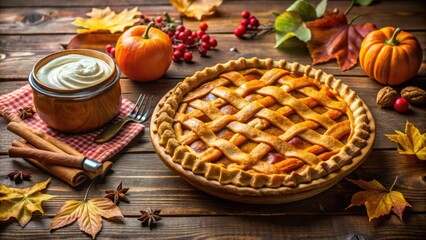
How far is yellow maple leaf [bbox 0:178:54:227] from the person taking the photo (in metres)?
1.61

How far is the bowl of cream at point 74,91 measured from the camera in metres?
1.83

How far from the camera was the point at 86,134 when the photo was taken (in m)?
1.96

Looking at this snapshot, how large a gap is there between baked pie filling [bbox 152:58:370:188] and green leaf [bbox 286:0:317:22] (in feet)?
1.79

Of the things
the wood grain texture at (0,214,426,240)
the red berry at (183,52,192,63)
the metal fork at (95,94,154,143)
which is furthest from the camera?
the red berry at (183,52,192,63)

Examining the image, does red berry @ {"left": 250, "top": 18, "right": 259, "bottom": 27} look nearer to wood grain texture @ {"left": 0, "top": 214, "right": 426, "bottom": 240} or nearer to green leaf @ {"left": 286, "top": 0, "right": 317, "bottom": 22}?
green leaf @ {"left": 286, "top": 0, "right": 317, "bottom": 22}

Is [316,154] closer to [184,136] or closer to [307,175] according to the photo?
[307,175]

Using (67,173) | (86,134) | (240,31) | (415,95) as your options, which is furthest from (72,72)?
(415,95)

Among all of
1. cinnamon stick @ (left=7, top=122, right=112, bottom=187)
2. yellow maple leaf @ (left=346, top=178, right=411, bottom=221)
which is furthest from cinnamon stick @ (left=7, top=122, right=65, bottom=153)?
yellow maple leaf @ (left=346, top=178, right=411, bottom=221)

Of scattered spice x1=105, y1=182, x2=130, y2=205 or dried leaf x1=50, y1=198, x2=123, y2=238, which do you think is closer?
dried leaf x1=50, y1=198, x2=123, y2=238

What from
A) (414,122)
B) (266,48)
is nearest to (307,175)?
(414,122)

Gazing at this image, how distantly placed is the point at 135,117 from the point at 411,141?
101cm

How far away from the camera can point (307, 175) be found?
1.60 m

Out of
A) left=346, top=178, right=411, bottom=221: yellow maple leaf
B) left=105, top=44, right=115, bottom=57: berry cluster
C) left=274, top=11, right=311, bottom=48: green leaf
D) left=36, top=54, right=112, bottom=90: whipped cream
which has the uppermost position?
left=36, top=54, right=112, bottom=90: whipped cream

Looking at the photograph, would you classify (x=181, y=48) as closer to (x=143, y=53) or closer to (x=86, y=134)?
(x=143, y=53)
